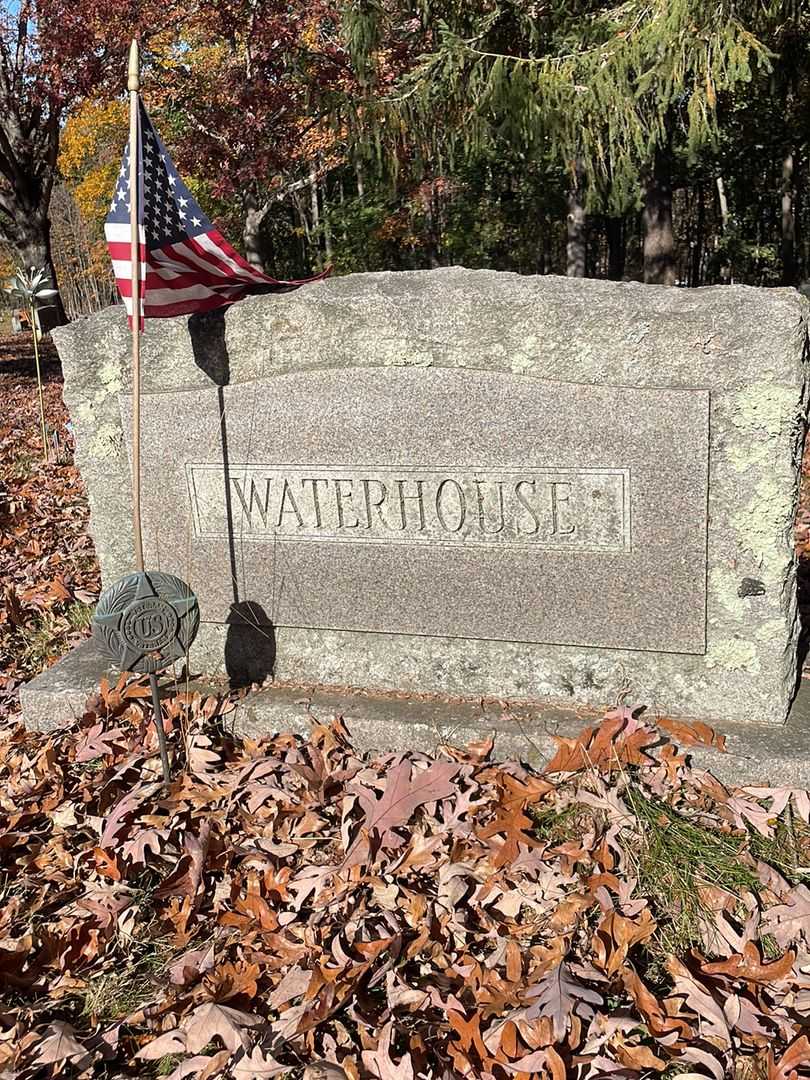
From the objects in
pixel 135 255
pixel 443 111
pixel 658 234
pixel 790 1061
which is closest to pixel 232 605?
pixel 135 255

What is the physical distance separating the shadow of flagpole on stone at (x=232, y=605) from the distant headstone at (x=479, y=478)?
10mm

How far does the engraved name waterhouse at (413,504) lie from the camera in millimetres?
2949

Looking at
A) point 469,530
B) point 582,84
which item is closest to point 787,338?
point 469,530

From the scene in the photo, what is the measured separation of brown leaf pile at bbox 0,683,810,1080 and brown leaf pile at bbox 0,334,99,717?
1.19 metres

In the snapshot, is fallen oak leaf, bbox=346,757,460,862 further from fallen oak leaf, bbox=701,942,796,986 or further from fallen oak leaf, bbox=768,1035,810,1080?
fallen oak leaf, bbox=768,1035,810,1080

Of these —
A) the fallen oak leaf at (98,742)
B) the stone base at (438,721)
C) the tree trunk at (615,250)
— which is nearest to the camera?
the stone base at (438,721)

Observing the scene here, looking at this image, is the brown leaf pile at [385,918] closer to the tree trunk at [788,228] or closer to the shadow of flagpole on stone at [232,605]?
the shadow of flagpole on stone at [232,605]

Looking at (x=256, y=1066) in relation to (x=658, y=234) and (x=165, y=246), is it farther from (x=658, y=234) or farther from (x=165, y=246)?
(x=658, y=234)

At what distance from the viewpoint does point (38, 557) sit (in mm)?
5539

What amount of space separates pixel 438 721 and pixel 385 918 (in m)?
0.83

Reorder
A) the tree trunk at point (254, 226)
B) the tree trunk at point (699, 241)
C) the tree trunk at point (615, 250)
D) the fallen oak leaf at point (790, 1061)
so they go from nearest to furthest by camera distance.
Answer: the fallen oak leaf at point (790, 1061)
the tree trunk at point (254, 226)
the tree trunk at point (615, 250)
the tree trunk at point (699, 241)

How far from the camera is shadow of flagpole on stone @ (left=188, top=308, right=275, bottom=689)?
10.6 feet

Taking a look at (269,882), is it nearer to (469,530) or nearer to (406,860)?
(406,860)

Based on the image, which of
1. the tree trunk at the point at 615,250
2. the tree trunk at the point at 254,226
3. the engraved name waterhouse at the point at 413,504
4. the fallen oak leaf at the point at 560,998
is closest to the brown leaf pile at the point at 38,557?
the engraved name waterhouse at the point at 413,504
